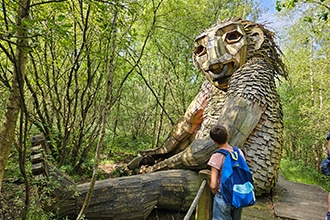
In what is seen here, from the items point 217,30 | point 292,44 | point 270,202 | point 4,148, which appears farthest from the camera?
point 292,44

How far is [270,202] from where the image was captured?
3.11 meters

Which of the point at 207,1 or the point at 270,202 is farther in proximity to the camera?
the point at 207,1

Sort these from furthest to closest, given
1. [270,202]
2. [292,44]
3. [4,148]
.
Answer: [292,44] < [270,202] < [4,148]

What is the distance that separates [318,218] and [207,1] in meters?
6.07

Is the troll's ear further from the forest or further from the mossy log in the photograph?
the mossy log

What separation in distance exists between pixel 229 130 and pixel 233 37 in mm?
1712

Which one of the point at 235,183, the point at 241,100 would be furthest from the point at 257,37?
the point at 235,183

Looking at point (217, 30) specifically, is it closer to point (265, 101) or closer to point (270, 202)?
point (265, 101)

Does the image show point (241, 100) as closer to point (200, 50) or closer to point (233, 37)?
point (233, 37)

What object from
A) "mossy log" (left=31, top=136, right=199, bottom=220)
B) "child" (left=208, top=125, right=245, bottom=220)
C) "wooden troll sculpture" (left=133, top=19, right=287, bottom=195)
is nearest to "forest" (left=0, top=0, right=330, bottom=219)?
"mossy log" (left=31, top=136, right=199, bottom=220)

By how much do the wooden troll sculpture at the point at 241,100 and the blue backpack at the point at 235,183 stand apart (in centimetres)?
112

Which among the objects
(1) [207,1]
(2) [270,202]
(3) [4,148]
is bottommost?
(2) [270,202]

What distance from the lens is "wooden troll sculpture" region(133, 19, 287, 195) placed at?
123 inches

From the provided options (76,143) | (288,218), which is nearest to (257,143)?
(288,218)
